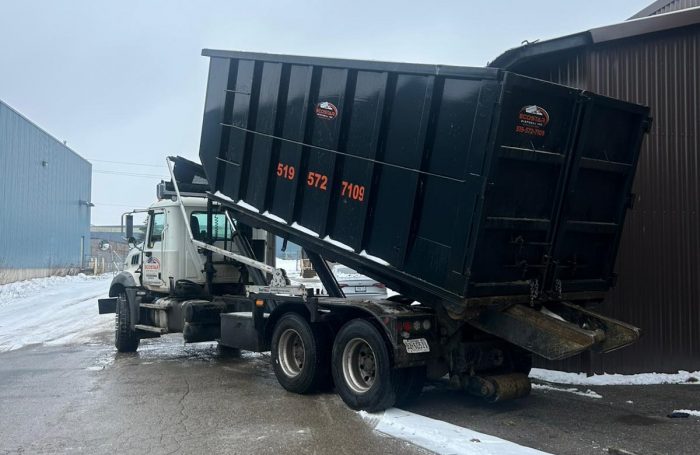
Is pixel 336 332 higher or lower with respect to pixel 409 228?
lower

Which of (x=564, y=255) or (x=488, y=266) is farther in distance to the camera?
(x=564, y=255)

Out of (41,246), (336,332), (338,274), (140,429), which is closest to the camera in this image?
(140,429)

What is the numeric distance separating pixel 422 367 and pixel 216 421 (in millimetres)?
2333

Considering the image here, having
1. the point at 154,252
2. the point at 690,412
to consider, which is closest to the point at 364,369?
the point at 690,412

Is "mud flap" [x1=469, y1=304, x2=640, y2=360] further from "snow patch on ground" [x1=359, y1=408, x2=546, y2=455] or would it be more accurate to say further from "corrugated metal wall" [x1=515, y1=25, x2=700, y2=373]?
"corrugated metal wall" [x1=515, y1=25, x2=700, y2=373]

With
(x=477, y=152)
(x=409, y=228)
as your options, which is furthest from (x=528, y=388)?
(x=477, y=152)

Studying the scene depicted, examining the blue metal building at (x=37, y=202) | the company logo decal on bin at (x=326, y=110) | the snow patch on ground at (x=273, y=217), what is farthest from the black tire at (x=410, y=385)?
the blue metal building at (x=37, y=202)

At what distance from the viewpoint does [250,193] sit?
8812mm

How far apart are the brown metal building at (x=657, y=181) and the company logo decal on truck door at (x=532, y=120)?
3027mm

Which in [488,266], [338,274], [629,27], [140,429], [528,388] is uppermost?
[629,27]

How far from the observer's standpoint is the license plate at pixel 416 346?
651 centimetres

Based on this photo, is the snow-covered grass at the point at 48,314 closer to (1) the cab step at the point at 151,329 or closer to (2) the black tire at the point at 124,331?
(2) the black tire at the point at 124,331

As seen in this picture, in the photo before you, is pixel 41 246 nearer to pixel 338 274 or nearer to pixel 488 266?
pixel 338 274

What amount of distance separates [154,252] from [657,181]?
334 inches
